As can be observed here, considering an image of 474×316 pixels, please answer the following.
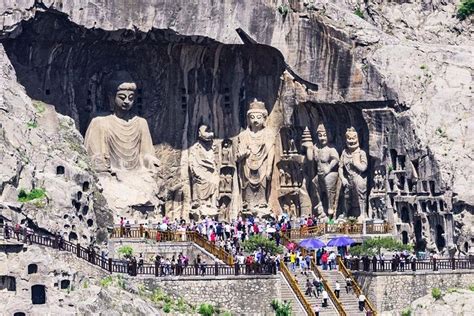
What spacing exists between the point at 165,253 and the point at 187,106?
31.3 ft

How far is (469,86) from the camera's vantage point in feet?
252

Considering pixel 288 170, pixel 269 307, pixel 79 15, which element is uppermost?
pixel 79 15

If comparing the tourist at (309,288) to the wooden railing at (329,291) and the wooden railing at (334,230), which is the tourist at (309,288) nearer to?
the wooden railing at (329,291)

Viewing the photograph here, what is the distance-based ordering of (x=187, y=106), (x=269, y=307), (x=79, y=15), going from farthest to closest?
(x=187, y=106) < (x=79, y=15) < (x=269, y=307)

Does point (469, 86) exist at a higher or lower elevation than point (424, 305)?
higher

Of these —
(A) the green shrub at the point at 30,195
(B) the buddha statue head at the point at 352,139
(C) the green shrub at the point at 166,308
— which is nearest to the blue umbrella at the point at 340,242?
(B) the buddha statue head at the point at 352,139

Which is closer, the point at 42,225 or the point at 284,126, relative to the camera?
the point at 42,225

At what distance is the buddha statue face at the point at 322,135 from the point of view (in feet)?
260

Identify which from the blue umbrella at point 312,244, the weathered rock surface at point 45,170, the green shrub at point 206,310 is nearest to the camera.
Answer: the green shrub at point 206,310

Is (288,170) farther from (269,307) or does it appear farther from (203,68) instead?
(269,307)

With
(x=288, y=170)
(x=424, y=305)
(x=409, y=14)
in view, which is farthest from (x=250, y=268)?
(x=409, y=14)

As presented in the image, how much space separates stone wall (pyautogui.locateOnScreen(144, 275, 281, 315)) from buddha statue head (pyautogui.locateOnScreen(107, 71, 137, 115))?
1294cm

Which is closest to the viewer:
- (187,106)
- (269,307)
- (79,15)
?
(269,307)

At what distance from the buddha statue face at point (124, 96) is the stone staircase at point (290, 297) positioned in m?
13.1
